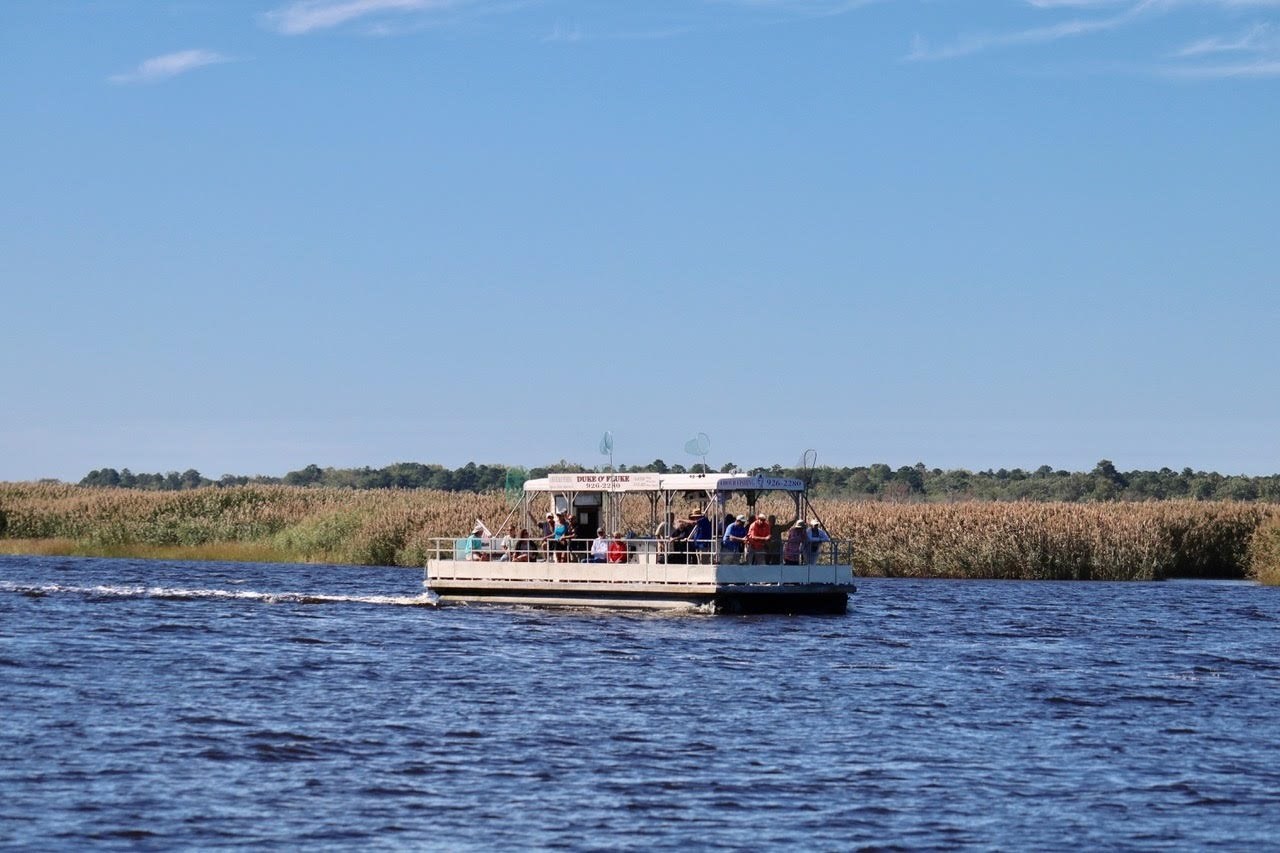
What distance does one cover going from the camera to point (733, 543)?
4216cm

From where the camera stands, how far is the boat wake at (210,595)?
160 ft

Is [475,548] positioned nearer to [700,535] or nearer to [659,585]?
[659,585]

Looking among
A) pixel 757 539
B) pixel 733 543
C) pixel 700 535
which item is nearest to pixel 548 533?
pixel 700 535

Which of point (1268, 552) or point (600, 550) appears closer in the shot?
point (600, 550)

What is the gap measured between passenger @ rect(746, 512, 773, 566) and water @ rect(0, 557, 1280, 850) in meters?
1.45

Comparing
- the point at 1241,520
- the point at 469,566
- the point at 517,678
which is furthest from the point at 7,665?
the point at 1241,520

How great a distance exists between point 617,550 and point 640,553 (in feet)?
2.16

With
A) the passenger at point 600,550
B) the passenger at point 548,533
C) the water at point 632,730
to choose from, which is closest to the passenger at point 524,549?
the passenger at point 548,533

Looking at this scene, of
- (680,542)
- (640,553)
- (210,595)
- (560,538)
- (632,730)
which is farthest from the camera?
(210,595)

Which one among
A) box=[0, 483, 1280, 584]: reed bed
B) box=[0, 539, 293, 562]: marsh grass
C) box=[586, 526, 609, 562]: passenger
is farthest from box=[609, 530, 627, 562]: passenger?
box=[0, 539, 293, 562]: marsh grass

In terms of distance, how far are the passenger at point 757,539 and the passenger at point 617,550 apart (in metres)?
3.00

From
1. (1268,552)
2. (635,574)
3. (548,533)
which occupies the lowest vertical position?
(635,574)

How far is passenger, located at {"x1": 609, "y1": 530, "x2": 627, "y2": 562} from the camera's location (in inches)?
1695

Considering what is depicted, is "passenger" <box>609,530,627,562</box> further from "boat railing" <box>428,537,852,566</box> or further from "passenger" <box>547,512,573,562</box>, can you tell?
"passenger" <box>547,512,573,562</box>
